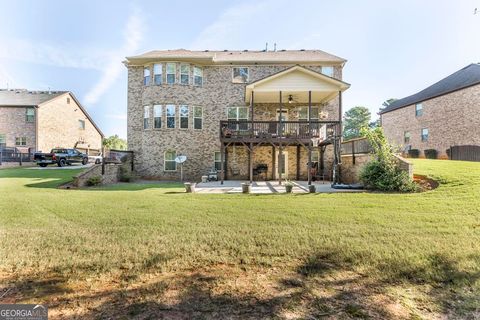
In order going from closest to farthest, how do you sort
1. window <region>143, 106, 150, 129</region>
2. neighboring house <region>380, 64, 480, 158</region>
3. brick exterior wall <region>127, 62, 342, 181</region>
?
brick exterior wall <region>127, 62, 342, 181</region>
window <region>143, 106, 150, 129</region>
neighboring house <region>380, 64, 480, 158</region>

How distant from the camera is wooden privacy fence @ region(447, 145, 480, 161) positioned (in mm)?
19698

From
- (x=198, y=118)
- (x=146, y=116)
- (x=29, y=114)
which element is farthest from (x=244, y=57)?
(x=29, y=114)

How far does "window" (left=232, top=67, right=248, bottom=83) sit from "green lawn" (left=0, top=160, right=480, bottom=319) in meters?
13.5

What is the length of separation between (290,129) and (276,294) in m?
13.1

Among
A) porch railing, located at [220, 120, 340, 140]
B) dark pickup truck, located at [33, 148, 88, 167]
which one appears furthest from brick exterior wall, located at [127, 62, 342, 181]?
dark pickup truck, located at [33, 148, 88, 167]

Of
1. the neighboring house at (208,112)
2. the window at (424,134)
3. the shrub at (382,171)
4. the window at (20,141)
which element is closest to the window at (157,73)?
the neighboring house at (208,112)

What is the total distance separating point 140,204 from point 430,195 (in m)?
10.2

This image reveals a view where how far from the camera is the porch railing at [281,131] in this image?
48.3ft

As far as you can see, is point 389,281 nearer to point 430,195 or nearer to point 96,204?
point 430,195

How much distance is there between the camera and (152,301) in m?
3.22

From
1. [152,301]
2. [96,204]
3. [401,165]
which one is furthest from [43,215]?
[401,165]

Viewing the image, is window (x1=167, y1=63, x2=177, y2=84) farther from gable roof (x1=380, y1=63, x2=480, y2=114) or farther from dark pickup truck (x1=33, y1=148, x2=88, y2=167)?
gable roof (x1=380, y1=63, x2=480, y2=114)

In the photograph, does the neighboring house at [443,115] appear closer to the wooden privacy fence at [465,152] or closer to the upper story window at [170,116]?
the wooden privacy fence at [465,152]

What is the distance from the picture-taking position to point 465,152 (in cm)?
2064
